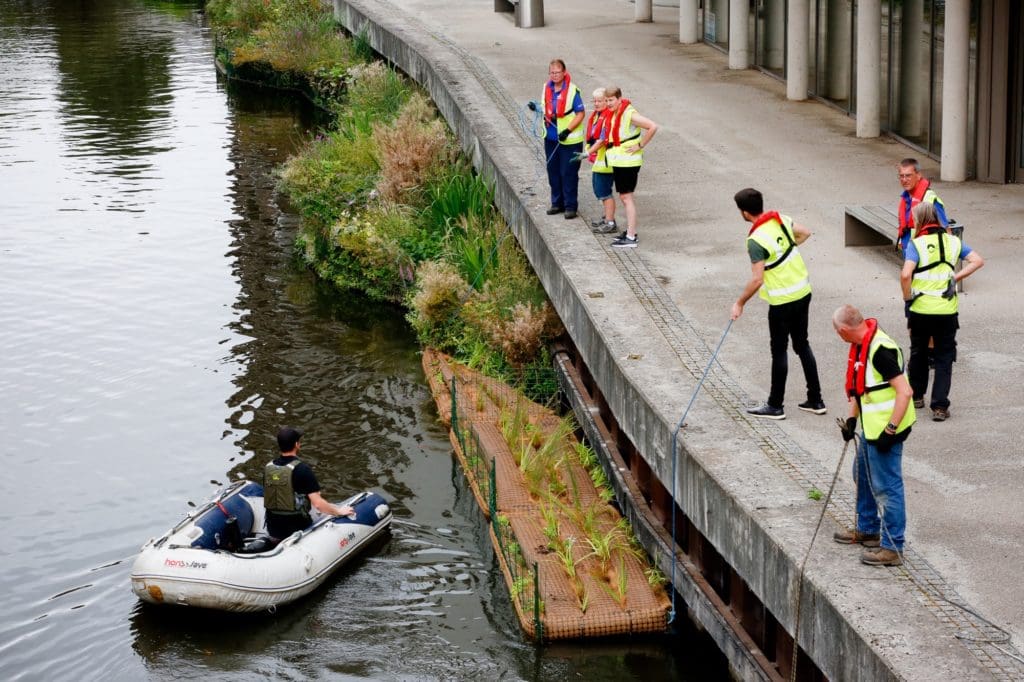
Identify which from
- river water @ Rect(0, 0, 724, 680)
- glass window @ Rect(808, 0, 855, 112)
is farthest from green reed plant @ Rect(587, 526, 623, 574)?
glass window @ Rect(808, 0, 855, 112)

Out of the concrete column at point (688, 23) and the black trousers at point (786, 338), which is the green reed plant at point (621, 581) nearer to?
the black trousers at point (786, 338)

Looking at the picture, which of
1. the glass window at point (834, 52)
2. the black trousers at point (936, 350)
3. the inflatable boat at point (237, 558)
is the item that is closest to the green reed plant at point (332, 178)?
the glass window at point (834, 52)

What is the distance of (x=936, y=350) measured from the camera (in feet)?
35.2

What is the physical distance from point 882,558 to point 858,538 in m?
0.31

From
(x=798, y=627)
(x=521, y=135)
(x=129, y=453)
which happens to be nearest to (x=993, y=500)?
(x=798, y=627)

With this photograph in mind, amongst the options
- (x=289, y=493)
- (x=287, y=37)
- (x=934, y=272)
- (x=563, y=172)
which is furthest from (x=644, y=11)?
(x=934, y=272)

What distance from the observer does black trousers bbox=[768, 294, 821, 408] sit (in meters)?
10.8

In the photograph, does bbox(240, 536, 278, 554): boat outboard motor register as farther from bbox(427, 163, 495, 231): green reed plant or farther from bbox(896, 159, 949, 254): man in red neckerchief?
bbox(427, 163, 495, 231): green reed plant

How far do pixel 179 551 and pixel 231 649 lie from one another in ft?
3.11

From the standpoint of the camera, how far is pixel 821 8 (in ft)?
74.3

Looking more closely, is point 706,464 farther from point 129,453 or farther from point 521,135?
point 521,135

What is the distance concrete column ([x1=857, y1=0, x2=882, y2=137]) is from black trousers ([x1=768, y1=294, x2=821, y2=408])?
391 inches

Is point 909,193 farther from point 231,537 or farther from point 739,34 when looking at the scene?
point 739,34

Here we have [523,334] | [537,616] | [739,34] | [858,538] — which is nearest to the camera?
[858,538]
